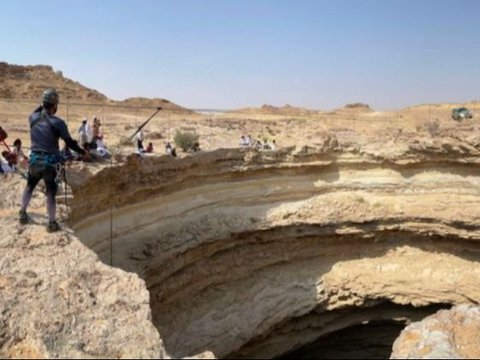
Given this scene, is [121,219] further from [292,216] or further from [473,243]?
[473,243]

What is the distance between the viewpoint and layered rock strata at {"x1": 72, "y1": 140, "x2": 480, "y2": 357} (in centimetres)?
1170

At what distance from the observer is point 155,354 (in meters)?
4.38

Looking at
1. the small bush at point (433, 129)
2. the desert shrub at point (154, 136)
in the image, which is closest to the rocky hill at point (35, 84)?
the desert shrub at point (154, 136)

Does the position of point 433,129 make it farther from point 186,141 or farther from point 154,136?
point 154,136

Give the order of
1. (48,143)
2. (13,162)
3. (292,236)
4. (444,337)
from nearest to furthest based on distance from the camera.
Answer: (48,143)
(444,337)
(13,162)
(292,236)

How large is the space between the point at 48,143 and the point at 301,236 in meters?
8.58

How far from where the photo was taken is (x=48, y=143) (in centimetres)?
648

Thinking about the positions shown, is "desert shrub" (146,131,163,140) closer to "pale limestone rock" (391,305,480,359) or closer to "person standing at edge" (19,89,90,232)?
"person standing at edge" (19,89,90,232)

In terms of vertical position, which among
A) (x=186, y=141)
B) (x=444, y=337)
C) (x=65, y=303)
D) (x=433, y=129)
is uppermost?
(x=433, y=129)

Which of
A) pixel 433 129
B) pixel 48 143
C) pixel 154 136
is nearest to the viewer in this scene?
pixel 48 143

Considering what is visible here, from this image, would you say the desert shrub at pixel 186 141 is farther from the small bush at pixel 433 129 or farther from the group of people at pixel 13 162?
the small bush at pixel 433 129

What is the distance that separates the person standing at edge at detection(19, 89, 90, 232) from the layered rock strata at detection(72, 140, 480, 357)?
14.8 feet

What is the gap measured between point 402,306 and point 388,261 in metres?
1.30

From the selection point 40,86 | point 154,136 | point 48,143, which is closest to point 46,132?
point 48,143
